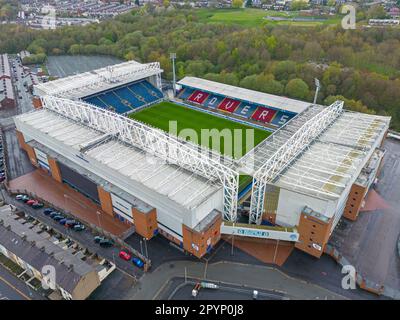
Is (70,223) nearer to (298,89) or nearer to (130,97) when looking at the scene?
(130,97)

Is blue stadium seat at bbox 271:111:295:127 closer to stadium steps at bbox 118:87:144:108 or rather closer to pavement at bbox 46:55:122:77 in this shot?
stadium steps at bbox 118:87:144:108

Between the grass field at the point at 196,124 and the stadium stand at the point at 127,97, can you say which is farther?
the stadium stand at the point at 127,97

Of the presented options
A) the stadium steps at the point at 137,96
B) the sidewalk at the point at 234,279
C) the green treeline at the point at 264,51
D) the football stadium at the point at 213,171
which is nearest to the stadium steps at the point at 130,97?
Result: the stadium steps at the point at 137,96

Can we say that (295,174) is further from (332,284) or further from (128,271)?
(128,271)

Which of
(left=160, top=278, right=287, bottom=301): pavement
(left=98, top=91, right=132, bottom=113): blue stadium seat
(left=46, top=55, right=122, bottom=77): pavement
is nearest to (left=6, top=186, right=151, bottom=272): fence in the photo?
(left=160, top=278, right=287, bottom=301): pavement

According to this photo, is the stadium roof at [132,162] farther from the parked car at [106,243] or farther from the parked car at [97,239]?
the parked car at [97,239]
